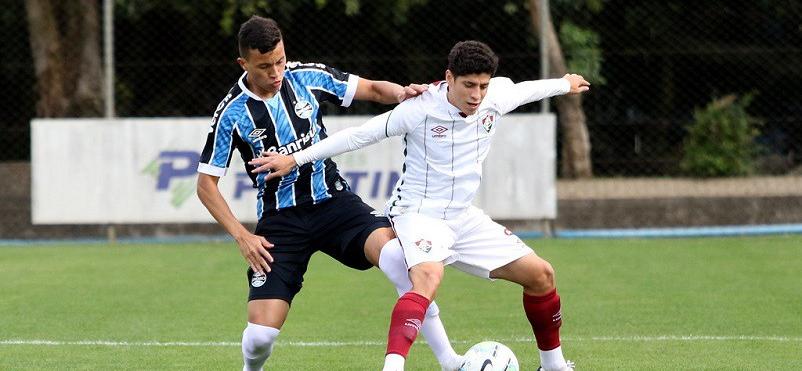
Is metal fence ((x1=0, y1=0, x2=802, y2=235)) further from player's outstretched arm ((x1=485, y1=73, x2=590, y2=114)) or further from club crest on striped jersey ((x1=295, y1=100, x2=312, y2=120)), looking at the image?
club crest on striped jersey ((x1=295, y1=100, x2=312, y2=120))

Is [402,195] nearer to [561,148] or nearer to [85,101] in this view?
[561,148]

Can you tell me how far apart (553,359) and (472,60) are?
141 centimetres

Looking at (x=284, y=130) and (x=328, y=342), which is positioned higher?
(x=284, y=130)

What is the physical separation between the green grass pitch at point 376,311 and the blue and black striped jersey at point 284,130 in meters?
0.92

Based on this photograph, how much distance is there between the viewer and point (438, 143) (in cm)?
593

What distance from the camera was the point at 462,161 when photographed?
5.98 metres

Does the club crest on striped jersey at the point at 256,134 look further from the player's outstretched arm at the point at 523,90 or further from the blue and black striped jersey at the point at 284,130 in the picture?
the player's outstretched arm at the point at 523,90

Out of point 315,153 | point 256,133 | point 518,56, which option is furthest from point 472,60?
point 518,56

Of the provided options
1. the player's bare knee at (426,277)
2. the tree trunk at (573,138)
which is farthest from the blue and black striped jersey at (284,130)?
the tree trunk at (573,138)

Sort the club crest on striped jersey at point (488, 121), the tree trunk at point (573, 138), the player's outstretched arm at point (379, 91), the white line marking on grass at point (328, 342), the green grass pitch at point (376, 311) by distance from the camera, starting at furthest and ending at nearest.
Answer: the tree trunk at point (573, 138) → the white line marking on grass at point (328, 342) → the green grass pitch at point (376, 311) → the player's outstretched arm at point (379, 91) → the club crest on striped jersey at point (488, 121)

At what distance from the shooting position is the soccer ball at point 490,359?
18.9 ft

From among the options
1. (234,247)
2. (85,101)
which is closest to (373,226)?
(234,247)

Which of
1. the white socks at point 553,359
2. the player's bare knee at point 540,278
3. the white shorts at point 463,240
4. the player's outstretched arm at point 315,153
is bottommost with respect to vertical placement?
the white socks at point 553,359

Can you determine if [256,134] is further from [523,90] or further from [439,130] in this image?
[523,90]
